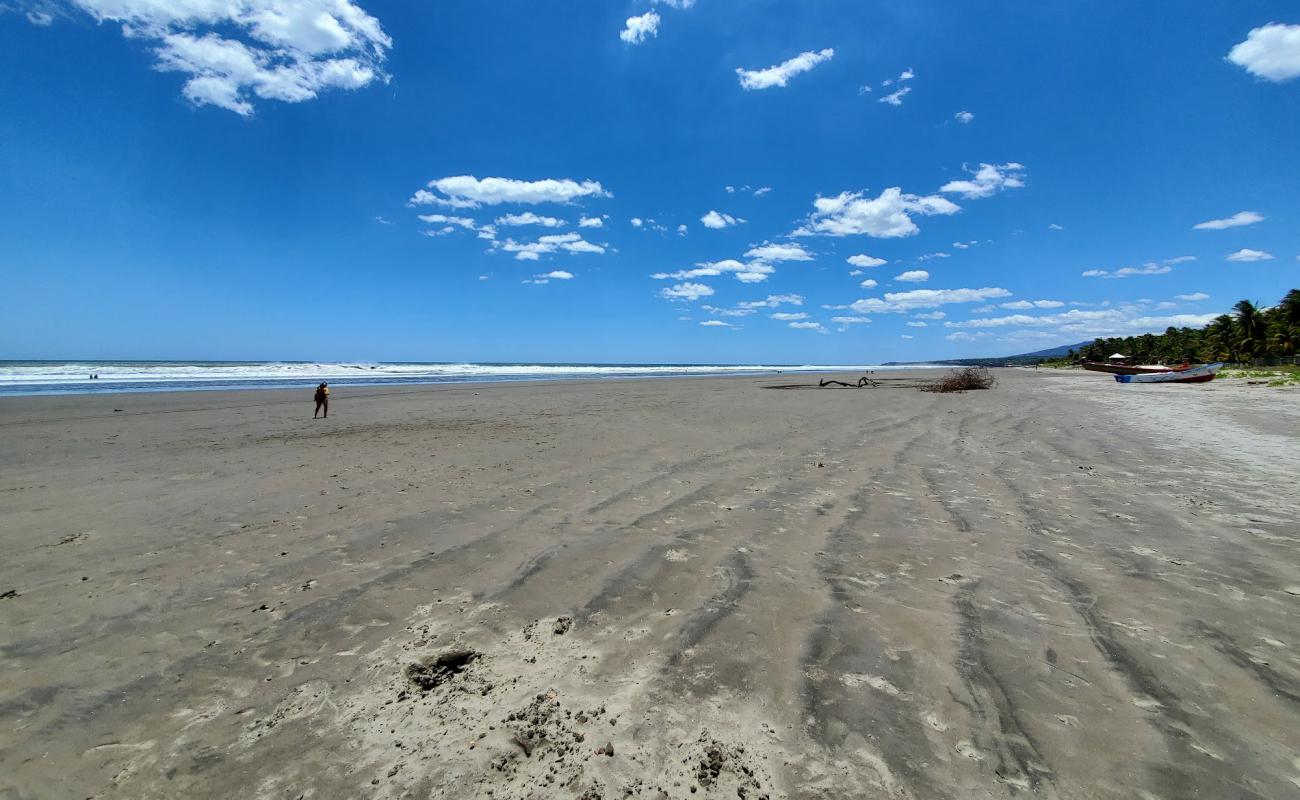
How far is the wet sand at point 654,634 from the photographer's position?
2232mm

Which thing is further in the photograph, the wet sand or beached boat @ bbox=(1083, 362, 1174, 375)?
beached boat @ bbox=(1083, 362, 1174, 375)

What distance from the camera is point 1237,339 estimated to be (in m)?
68.1

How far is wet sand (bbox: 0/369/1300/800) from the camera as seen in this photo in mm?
2232

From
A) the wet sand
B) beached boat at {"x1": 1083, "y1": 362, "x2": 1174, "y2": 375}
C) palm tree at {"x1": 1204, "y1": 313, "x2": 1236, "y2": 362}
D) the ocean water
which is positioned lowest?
the wet sand

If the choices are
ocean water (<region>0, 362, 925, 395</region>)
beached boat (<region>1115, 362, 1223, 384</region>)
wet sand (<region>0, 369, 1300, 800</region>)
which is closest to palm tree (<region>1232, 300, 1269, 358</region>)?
beached boat (<region>1115, 362, 1223, 384</region>)

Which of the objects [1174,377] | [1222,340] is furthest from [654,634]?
[1222,340]

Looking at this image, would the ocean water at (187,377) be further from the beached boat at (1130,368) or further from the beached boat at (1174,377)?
the beached boat at (1130,368)

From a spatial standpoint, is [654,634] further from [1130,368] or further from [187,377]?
[1130,368]

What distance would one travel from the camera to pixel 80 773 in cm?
222

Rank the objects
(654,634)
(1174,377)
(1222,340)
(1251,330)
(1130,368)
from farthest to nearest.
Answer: (1222,340), (1251,330), (1130,368), (1174,377), (654,634)

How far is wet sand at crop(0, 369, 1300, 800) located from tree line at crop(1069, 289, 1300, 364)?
3263 inches

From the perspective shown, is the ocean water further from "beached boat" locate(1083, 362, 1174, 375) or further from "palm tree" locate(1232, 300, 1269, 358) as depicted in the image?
"palm tree" locate(1232, 300, 1269, 358)

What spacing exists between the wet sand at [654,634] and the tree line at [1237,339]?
82877 mm

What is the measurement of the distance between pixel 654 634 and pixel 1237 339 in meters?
103
